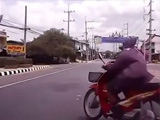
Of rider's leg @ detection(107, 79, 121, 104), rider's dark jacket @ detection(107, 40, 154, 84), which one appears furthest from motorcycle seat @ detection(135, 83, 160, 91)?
rider's leg @ detection(107, 79, 121, 104)

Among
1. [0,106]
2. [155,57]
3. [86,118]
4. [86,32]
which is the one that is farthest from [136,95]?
[86,32]

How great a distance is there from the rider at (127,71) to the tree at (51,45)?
5492 cm

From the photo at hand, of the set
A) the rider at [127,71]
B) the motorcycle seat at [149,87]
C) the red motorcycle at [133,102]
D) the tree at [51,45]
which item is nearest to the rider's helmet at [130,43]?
the rider at [127,71]

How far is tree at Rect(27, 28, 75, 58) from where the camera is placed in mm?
61781

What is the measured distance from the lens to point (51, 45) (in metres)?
65.0

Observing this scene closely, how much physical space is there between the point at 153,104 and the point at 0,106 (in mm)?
4481

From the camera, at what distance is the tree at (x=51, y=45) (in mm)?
61781

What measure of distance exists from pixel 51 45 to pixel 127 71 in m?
58.7

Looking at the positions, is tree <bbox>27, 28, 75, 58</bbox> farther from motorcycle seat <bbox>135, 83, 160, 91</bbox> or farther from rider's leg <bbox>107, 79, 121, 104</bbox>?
motorcycle seat <bbox>135, 83, 160, 91</bbox>

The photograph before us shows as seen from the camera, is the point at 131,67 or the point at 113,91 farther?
the point at 113,91

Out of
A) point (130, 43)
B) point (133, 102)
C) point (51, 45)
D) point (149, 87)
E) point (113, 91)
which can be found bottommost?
point (133, 102)

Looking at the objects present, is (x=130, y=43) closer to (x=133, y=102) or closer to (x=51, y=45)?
(x=133, y=102)

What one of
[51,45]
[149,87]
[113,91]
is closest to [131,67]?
[149,87]

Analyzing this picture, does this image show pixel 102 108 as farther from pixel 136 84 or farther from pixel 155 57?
pixel 155 57
